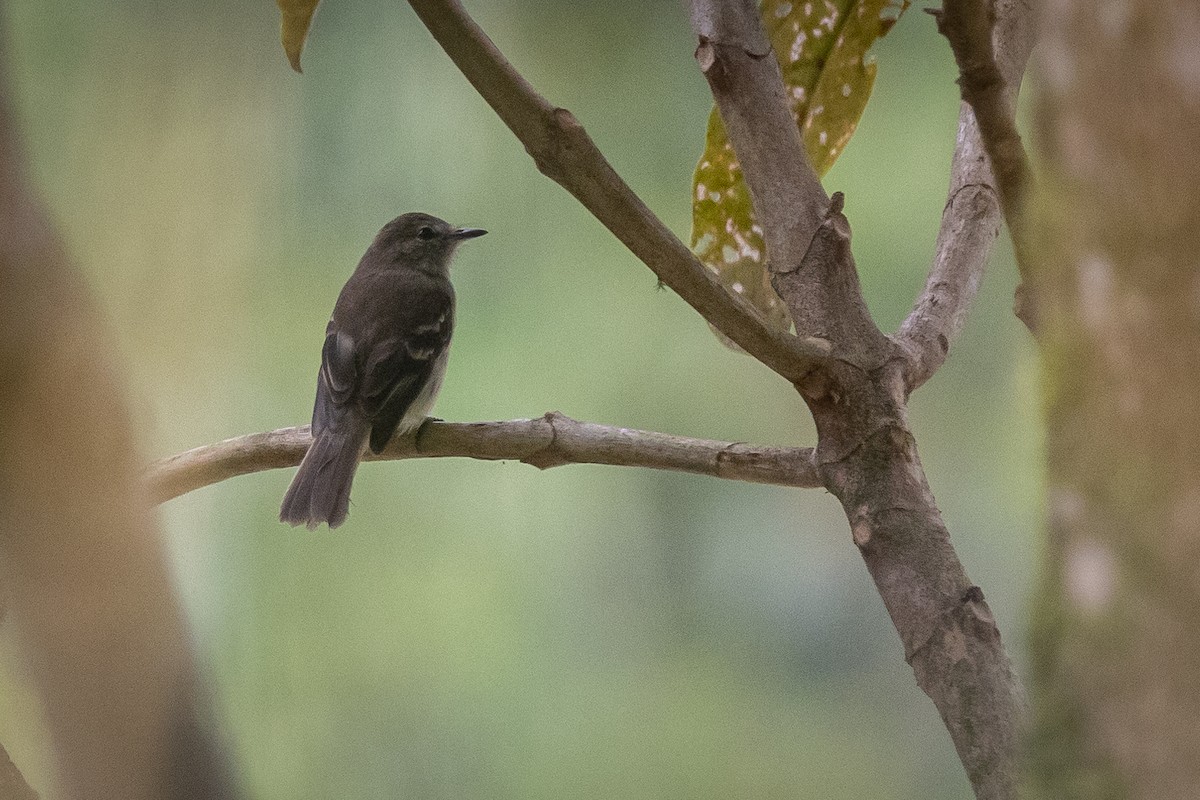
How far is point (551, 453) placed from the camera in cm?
107

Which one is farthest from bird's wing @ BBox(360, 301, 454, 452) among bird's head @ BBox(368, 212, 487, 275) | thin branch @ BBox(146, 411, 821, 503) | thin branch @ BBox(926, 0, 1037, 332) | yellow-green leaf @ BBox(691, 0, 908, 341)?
thin branch @ BBox(926, 0, 1037, 332)

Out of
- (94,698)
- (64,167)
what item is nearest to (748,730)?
(94,698)

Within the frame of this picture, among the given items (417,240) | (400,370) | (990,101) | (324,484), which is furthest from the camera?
(417,240)

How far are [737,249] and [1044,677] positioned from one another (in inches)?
29.6

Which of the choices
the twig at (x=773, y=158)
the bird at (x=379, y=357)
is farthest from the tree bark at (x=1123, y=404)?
the bird at (x=379, y=357)

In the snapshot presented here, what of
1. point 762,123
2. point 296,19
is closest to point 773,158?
point 762,123

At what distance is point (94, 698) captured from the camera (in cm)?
90

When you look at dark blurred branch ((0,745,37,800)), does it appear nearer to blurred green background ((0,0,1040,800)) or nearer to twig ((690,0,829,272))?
twig ((690,0,829,272))

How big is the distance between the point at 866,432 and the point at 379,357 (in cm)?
98

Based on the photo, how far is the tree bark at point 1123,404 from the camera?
0.40 metres

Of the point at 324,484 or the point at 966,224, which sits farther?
the point at 324,484

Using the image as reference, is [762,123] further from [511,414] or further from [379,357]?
[511,414]

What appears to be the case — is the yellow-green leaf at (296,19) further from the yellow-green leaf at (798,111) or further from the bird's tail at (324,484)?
the bird's tail at (324,484)

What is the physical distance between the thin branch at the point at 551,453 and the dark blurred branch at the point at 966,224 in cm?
19
